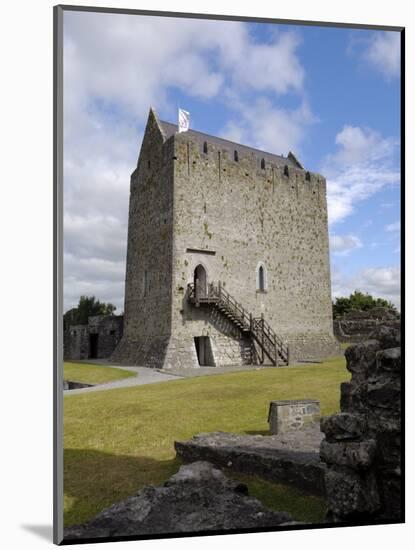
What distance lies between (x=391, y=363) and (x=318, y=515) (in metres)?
1.79

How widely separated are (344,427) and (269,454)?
6.38ft

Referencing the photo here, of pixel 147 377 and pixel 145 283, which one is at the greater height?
pixel 145 283

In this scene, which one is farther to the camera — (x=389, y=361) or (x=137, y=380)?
(x=137, y=380)

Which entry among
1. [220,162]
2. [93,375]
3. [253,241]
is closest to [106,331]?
[253,241]

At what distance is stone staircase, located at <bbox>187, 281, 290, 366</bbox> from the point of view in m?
22.1

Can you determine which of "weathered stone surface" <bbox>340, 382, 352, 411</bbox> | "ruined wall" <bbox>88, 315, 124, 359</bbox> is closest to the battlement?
"ruined wall" <bbox>88, 315, 124, 359</bbox>

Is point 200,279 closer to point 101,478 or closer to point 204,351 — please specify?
point 204,351

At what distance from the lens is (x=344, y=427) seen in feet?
16.3

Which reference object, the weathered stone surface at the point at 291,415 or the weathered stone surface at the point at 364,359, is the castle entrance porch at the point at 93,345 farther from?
the weathered stone surface at the point at 364,359

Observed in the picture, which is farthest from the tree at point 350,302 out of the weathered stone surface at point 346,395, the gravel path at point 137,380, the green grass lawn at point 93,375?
the weathered stone surface at point 346,395

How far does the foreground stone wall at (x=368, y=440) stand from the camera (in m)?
4.93

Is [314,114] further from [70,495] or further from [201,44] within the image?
[70,495]

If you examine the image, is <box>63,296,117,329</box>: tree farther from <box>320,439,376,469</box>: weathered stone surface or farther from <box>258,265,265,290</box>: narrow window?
<box>320,439,376,469</box>: weathered stone surface

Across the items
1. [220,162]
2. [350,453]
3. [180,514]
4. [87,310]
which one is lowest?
[180,514]
